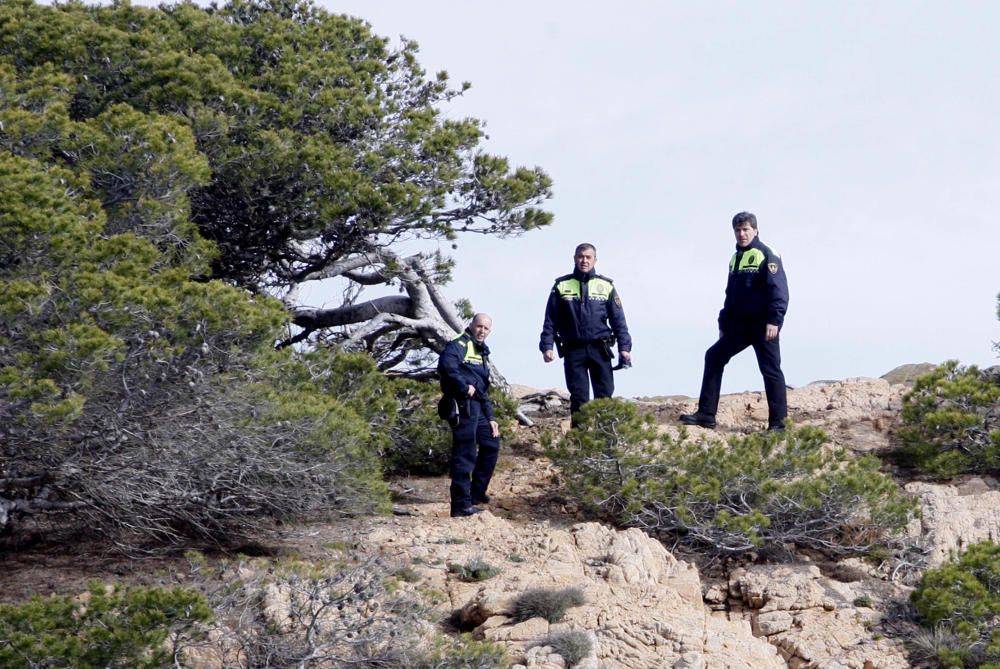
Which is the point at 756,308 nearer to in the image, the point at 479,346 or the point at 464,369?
the point at 479,346

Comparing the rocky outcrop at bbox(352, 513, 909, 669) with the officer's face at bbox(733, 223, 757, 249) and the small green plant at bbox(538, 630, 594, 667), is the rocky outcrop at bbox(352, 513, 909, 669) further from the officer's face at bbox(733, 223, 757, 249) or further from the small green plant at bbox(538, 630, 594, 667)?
the officer's face at bbox(733, 223, 757, 249)

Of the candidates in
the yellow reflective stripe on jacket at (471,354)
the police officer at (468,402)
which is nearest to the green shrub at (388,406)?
the police officer at (468,402)

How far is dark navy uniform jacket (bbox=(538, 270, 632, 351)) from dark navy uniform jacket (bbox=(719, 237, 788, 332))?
41.8 inches

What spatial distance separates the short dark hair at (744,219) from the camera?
11.5m

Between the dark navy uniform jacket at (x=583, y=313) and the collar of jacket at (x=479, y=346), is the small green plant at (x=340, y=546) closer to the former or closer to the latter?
the collar of jacket at (x=479, y=346)

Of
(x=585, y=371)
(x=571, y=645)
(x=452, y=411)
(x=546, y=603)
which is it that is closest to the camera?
(x=571, y=645)

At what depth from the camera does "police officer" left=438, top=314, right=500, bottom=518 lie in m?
10.4

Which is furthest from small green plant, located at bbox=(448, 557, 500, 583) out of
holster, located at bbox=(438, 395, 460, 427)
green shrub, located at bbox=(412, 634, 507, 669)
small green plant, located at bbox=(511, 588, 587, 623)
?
green shrub, located at bbox=(412, 634, 507, 669)

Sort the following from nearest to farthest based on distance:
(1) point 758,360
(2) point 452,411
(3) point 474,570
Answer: (3) point 474,570 → (2) point 452,411 → (1) point 758,360

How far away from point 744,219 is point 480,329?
8.83 ft

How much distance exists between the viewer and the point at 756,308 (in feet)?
38.0

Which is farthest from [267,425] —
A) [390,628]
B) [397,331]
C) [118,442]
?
[397,331]

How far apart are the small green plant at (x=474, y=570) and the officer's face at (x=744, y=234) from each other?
389cm

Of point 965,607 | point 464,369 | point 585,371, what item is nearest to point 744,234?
point 585,371
